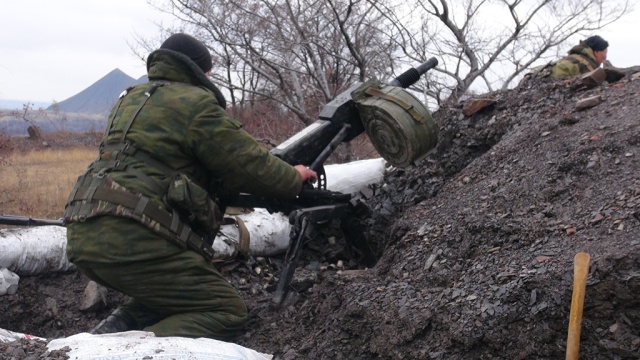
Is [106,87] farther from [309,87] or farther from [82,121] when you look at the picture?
[309,87]

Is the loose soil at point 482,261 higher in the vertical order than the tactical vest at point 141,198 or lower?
lower

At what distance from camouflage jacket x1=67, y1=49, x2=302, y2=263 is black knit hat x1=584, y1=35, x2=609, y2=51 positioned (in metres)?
4.83

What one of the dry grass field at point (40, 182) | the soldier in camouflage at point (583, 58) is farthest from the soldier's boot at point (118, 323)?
the soldier in camouflage at point (583, 58)

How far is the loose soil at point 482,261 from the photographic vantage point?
2.78 meters

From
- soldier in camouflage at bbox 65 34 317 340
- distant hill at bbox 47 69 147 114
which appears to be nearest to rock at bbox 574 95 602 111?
soldier in camouflage at bbox 65 34 317 340

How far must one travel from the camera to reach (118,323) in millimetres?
3668

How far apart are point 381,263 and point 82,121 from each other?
2109 cm

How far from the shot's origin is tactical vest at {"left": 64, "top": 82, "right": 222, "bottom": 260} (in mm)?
3295

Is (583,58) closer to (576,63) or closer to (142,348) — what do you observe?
(576,63)

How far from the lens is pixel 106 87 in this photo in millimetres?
21906

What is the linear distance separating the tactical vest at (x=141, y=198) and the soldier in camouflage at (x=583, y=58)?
12.9 feet

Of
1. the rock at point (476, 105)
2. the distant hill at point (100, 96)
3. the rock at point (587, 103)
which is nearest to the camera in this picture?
the rock at point (587, 103)

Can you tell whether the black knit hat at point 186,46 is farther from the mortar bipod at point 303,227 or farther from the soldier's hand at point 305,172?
the mortar bipod at point 303,227

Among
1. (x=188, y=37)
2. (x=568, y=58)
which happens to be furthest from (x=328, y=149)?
(x=568, y=58)
